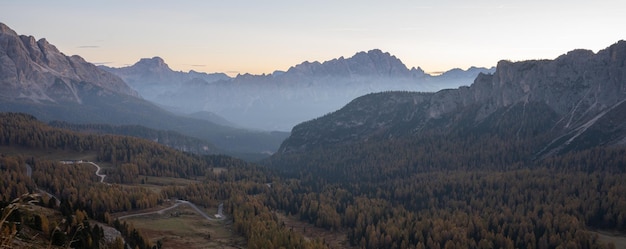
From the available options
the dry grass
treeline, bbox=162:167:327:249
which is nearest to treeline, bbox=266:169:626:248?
treeline, bbox=162:167:327:249

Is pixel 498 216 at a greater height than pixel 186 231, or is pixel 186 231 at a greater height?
pixel 498 216

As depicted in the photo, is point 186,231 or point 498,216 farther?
point 498,216

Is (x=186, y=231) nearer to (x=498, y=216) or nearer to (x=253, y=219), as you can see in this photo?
(x=253, y=219)

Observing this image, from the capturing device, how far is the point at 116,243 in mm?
Result: 78188

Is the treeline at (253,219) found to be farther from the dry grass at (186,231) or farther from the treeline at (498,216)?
the treeline at (498,216)

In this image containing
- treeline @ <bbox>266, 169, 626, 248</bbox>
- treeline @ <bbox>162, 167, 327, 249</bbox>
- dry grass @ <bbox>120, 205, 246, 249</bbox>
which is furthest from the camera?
treeline @ <bbox>266, 169, 626, 248</bbox>

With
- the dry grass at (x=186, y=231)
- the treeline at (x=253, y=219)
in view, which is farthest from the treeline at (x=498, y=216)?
the dry grass at (x=186, y=231)

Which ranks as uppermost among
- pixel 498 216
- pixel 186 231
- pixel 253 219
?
pixel 253 219

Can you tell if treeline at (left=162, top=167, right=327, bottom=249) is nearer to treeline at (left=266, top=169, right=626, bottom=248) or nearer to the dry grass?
the dry grass

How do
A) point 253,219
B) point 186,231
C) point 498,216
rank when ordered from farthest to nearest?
1. point 498,216
2. point 253,219
3. point 186,231

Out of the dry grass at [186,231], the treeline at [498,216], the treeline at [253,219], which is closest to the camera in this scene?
the treeline at [253,219]

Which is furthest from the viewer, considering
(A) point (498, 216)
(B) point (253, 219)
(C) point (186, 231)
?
(A) point (498, 216)

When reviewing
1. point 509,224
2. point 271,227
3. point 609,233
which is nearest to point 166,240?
point 271,227

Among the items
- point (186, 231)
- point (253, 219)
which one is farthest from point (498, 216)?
point (186, 231)
